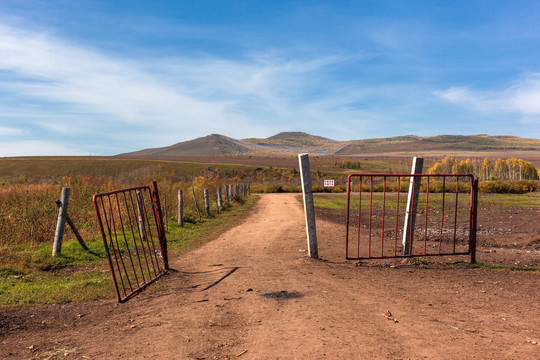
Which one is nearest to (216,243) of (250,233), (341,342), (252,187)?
(250,233)

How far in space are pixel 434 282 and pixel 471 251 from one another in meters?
2.19

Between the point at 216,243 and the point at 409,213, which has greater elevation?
the point at 409,213

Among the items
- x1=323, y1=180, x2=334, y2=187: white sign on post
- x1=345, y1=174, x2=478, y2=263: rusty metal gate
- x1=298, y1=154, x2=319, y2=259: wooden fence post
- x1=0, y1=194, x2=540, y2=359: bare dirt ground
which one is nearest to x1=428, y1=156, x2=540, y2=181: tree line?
x1=323, y1=180, x2=334, y2=187: white sign on post

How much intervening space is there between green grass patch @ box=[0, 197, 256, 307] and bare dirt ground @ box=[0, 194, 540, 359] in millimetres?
671

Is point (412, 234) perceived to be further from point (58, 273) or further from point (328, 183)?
point (328, 183)

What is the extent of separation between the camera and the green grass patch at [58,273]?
22.3 feet

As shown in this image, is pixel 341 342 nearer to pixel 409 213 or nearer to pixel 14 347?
pixel 14 347

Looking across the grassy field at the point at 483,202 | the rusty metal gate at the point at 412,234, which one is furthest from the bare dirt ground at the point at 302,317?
the grassy field at the point at 483,202

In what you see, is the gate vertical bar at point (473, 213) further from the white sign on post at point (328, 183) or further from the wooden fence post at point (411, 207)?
the white sign on post at point (328, 183)

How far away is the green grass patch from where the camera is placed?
6789 millimetres

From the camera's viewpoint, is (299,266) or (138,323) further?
(299,266)

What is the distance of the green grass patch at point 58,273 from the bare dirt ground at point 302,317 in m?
0.67

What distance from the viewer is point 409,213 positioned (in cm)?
871

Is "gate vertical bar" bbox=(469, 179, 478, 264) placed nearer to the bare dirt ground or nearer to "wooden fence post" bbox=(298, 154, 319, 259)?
the bare dirt ground
